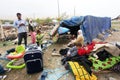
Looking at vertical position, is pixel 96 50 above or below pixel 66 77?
above

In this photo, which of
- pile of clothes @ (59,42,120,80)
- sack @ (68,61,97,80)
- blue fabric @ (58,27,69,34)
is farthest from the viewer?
blue fabric @ (58,27,69,34)

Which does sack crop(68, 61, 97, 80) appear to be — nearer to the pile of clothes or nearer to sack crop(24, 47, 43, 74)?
the pile of clothes

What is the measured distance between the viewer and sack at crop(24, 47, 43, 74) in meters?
5.24

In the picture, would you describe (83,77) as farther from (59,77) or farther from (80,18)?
(80,18)

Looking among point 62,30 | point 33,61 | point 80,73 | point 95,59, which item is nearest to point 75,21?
point 62,30

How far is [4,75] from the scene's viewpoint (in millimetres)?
5648

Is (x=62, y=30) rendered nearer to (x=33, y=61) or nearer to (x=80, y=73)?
(x=33, y=61)

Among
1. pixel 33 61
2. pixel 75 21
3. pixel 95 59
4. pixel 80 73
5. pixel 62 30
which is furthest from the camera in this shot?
pixel 75 21

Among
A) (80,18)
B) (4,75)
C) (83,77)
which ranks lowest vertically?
(4,75)

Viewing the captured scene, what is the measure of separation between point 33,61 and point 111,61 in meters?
2.21

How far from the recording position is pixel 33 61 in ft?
17.2

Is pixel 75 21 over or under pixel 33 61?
over

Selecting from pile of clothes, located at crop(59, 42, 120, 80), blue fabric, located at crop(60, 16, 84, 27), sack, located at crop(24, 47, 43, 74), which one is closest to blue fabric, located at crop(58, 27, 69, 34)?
blue fabric, located at crop(60, 16, 84, 27)

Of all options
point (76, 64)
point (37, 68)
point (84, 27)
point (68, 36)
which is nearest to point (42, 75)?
point (37, 68)
